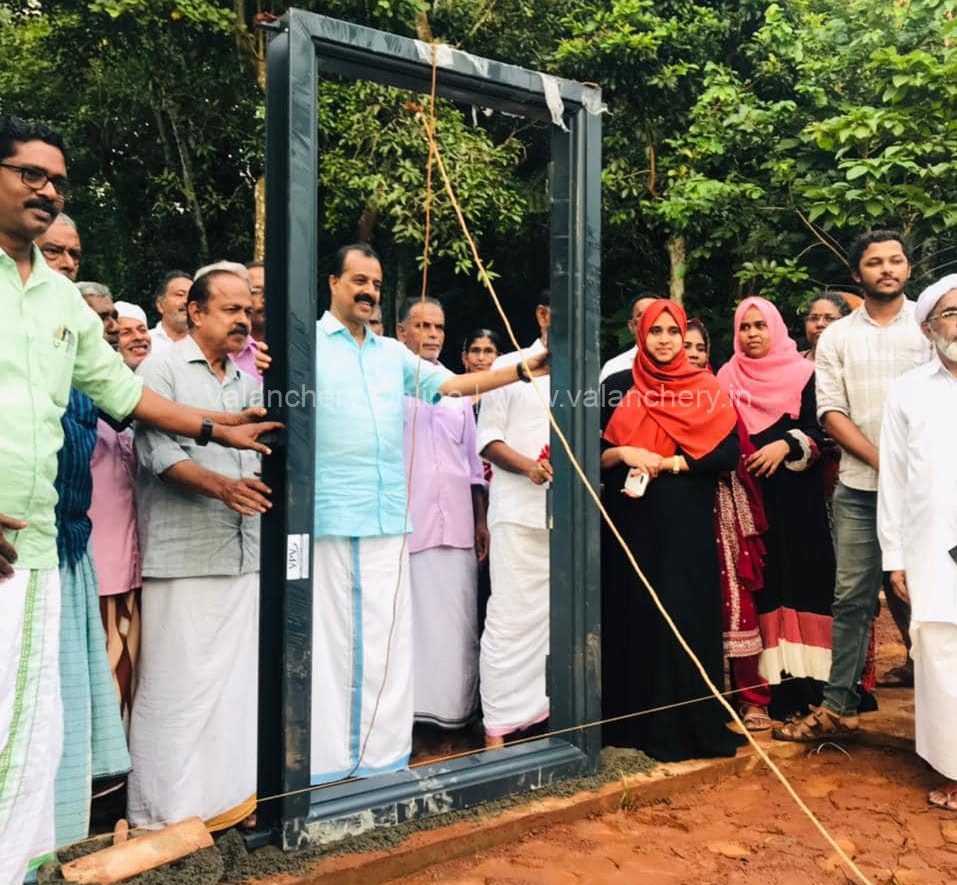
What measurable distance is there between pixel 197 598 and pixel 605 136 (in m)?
8.64

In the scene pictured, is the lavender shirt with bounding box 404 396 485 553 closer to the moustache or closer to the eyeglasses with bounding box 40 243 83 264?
the eyeglasses with bounding box 40 243 83 264

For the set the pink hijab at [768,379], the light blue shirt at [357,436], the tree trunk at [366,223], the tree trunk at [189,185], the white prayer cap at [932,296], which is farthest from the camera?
the tree trunk at [189,185]

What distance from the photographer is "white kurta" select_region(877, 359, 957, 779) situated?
363 cm

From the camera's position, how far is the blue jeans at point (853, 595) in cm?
418

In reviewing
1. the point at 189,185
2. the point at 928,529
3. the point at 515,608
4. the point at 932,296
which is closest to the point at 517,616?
the point at 515,608

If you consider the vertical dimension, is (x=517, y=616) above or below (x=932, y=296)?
below

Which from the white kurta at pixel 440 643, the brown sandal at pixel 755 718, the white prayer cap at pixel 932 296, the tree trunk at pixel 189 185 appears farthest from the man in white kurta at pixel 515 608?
the tree trunk at pixel 189 185

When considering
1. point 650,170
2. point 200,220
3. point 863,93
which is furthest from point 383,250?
point 863,93

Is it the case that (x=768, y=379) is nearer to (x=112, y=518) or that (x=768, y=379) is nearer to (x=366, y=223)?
(x=112, y=518)

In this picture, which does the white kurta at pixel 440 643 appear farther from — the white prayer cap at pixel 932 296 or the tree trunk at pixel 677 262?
the tree trunk at pixel 677 262

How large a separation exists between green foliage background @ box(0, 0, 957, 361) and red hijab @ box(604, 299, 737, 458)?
378cm

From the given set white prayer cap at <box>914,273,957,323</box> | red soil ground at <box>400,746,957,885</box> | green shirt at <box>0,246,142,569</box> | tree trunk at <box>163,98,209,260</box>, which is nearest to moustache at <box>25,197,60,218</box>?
green shirt at <box>0,246,142,569</box>

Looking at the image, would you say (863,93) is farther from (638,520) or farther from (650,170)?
(638,520)

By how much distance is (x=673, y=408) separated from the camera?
4023 mm
